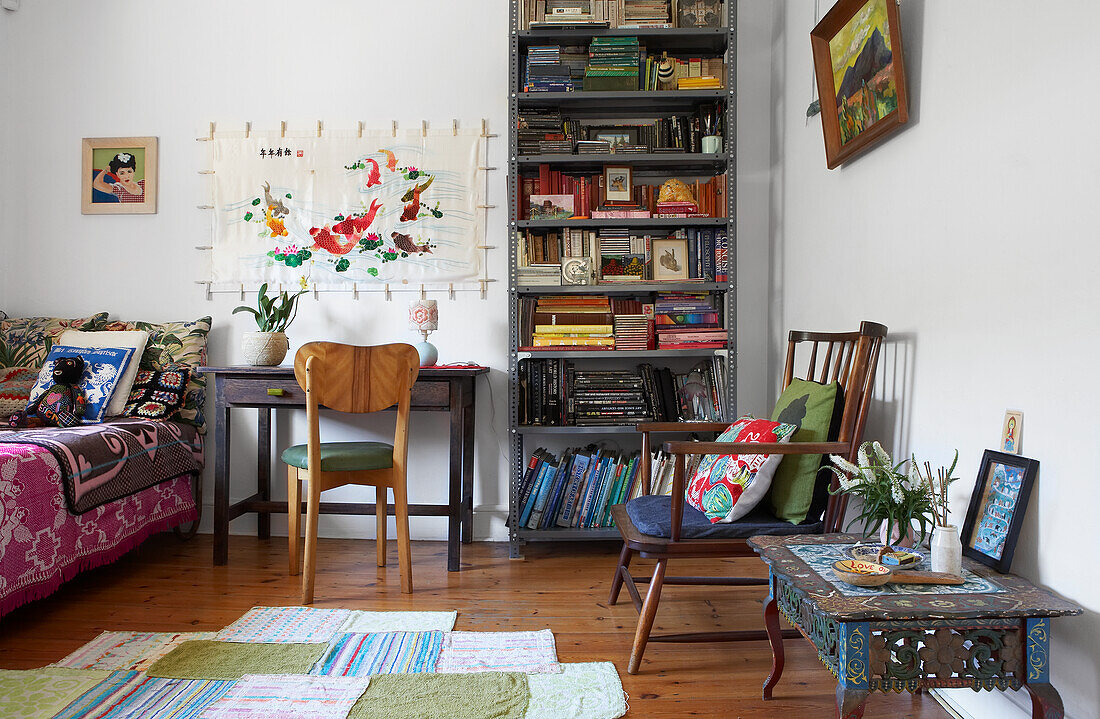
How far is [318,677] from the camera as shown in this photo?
1985 mm

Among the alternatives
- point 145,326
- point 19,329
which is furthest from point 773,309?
point 19,329

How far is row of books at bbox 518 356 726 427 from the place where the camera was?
126 inches

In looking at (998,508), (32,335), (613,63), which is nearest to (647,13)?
(613,63)

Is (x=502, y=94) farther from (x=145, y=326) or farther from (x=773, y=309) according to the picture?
(x=145, y=326)

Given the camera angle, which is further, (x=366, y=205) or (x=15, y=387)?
(x=366, y=205)

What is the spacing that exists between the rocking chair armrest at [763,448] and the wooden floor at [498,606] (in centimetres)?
62

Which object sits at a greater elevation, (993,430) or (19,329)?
(19,329)

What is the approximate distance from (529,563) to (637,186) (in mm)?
1739

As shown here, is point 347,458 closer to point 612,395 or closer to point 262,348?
point 262,348

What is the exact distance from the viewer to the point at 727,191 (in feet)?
10.4

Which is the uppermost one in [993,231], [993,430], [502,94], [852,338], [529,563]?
[502,94]

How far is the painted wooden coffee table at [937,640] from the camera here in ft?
4.47

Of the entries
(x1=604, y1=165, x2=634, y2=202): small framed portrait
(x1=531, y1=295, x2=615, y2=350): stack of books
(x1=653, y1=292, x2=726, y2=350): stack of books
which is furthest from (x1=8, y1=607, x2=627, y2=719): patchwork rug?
(x1=604, y1=165, x2=634, y2=202): small framed portrait

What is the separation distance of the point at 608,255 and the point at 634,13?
41.1 inches
